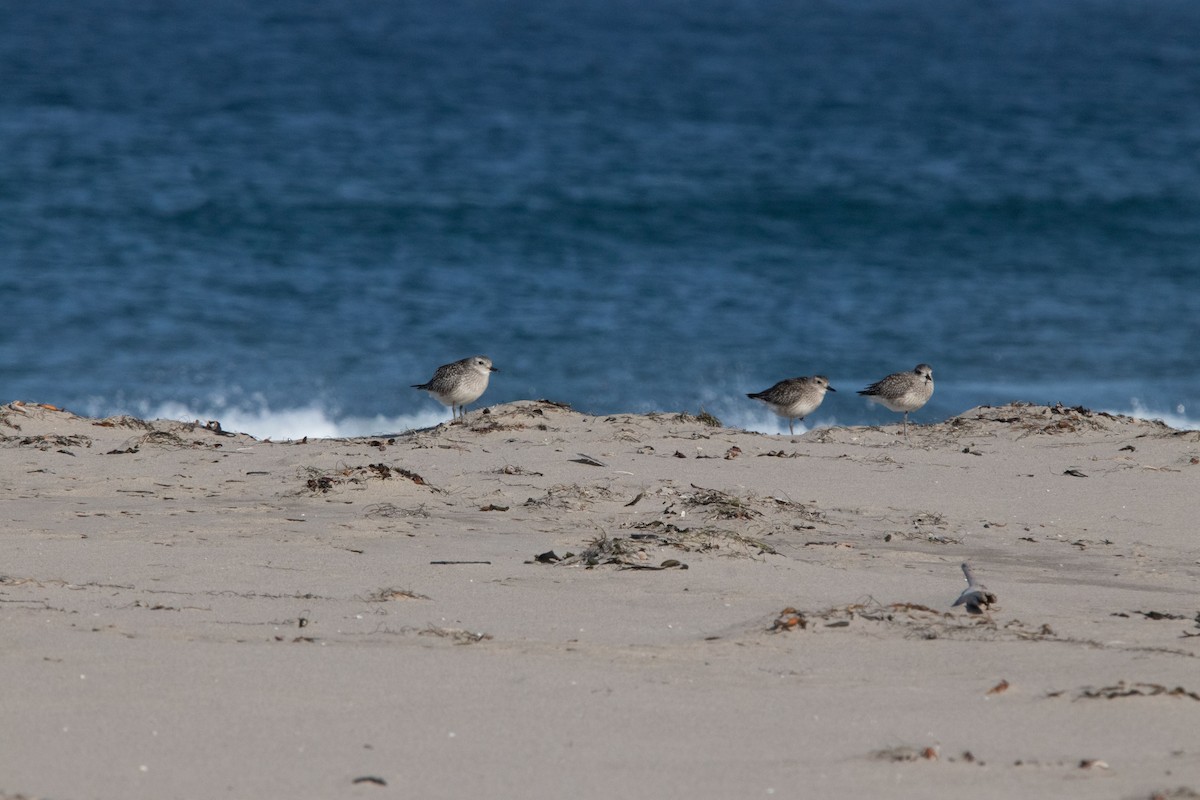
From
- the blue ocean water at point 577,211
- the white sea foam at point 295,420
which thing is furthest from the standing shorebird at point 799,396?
the white sea foam at point 295,420

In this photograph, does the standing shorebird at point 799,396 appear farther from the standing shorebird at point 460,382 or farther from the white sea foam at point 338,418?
the standing shorebird at point 460,382

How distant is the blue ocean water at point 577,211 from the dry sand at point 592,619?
5862 millimetres

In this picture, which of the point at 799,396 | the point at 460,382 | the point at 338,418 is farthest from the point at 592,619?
the point at 338,418

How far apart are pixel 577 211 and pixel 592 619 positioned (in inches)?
619

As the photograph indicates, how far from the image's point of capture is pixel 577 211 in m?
20.4

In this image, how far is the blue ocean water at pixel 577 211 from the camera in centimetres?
1527

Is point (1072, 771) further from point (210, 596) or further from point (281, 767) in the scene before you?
point (210, 596)

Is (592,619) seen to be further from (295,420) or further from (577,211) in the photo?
(577,211)

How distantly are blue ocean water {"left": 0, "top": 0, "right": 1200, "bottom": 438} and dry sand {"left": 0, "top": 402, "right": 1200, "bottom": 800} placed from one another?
586 cm

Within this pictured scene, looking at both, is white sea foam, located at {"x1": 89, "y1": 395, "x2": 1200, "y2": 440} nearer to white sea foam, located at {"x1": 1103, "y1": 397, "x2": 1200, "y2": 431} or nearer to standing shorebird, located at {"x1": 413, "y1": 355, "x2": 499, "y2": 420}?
white sea foam, located at {"x1": 1103, "y1": 397, "x2": 1200, "y2": 431}

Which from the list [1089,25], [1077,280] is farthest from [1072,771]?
[1089,25]

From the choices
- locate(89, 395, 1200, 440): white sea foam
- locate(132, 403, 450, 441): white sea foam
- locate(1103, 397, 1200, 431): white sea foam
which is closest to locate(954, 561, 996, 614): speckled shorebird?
locate(89, 395, 1200, 440): white sea foam

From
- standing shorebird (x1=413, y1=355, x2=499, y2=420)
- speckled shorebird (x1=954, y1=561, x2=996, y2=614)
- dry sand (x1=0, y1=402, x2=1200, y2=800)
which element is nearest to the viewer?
dry sand (x1=0, y1=402, x2=1200, y2=800)

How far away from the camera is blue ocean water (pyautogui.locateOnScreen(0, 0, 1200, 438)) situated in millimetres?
15273
